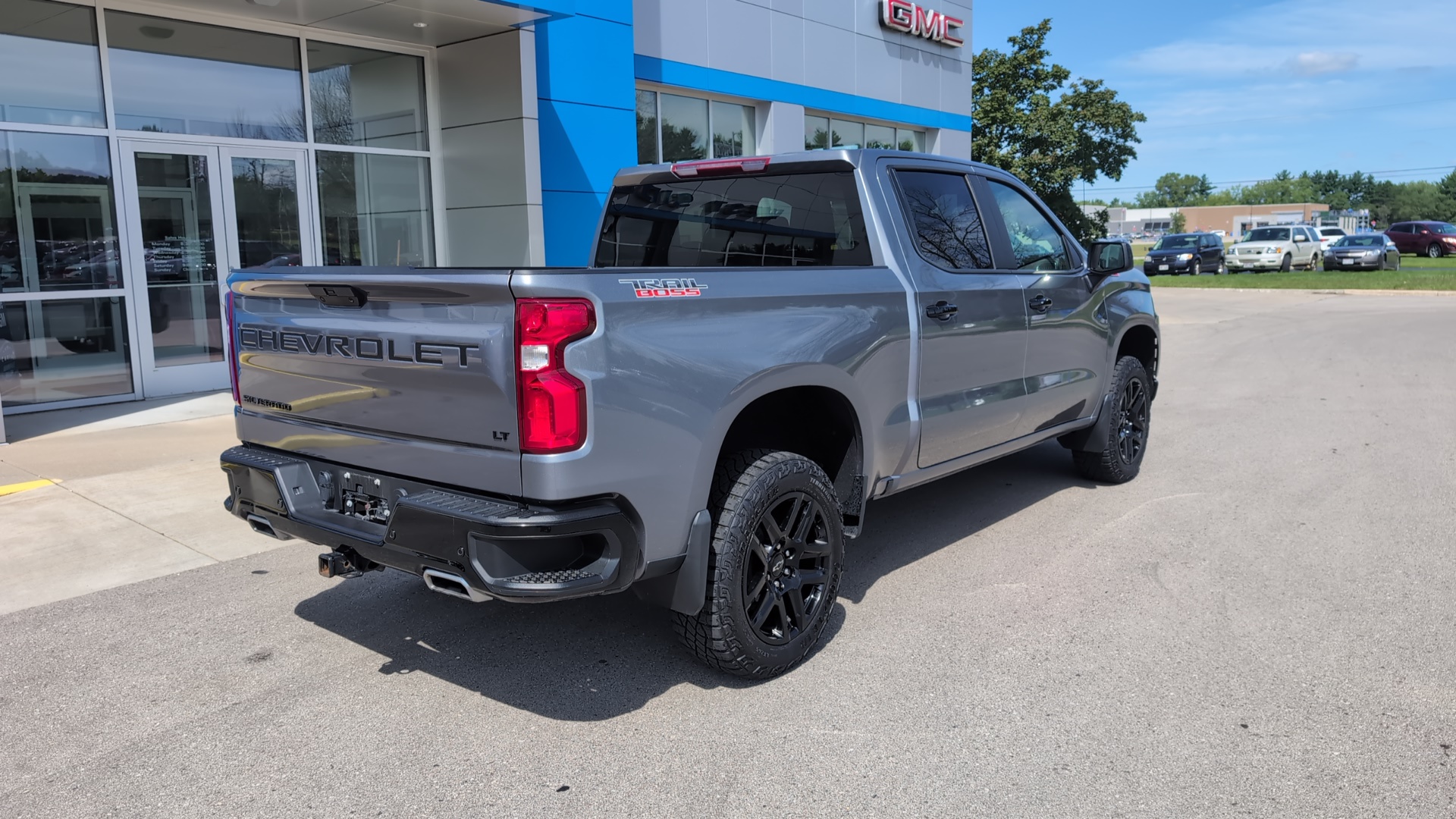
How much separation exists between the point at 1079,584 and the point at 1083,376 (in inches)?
65.3

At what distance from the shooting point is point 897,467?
15.3 feet

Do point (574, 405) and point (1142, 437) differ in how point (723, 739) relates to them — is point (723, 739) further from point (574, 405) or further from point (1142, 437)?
point (1142, 437)

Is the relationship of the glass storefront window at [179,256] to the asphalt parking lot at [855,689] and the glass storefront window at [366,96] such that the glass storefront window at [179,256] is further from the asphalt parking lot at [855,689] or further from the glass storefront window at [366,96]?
the asphalt parking lot at [855,689]

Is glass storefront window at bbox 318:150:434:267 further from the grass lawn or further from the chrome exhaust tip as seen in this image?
the grass lawn

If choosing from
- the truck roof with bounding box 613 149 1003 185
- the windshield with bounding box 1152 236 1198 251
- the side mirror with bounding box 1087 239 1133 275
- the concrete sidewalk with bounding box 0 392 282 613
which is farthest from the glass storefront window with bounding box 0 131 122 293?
the windshield with bounding box 1152 236 1198 251

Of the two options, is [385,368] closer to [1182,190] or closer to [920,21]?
[920,21]

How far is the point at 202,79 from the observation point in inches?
411

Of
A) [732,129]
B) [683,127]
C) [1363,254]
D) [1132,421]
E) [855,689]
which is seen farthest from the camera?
[1363,254]

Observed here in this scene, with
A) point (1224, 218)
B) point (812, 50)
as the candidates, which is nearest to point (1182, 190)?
point (1224, 218)

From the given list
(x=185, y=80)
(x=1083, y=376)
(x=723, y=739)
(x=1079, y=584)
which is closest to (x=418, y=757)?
(x=723, y=739)

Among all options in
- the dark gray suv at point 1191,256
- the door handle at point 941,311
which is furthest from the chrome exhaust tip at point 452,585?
the dark gray suv at point 1191,256

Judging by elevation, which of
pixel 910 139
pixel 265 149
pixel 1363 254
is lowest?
pixel 1363 254

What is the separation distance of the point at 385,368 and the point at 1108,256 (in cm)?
424

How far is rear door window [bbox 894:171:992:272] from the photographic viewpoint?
488 cm
